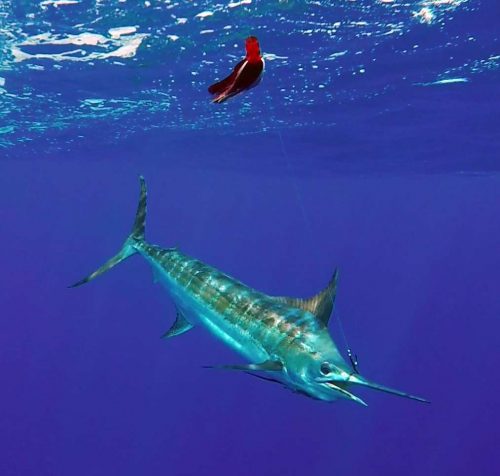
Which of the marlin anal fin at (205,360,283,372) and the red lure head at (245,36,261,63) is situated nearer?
the red lure head at (245,36,261,63)

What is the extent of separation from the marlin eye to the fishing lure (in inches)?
103

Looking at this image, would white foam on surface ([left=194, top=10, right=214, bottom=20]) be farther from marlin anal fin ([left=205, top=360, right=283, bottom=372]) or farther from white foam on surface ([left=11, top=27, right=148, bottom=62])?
marlin anal fin ([left=205, top=360, right=283, bottom=372])

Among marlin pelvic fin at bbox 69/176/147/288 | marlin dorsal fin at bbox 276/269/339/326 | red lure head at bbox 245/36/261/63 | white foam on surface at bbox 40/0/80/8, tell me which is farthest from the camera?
white foam on surface at bbox 40/0/80/8

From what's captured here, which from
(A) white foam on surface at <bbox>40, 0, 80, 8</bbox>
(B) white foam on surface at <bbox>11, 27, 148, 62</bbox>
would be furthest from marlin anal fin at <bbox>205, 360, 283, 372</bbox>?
(B) white foam on surface at <bbox>11, 27, 148, 62</bbox>

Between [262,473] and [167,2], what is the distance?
784 inches

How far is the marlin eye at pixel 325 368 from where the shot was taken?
425cm

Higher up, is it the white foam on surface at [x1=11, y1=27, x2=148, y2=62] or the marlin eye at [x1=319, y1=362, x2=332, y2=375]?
the white foam on surface at [x1=11, y1=27, x2=148, y2=62]

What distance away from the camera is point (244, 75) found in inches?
101

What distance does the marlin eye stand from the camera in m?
4.25

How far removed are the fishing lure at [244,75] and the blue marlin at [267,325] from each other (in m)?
2.30

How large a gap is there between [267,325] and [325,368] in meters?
1.14

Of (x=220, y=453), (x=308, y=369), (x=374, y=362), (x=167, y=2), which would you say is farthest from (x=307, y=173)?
(x=308, y=369)

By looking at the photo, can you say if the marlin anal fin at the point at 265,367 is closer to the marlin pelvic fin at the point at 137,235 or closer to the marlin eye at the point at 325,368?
the marlin eye at the point at 325,368

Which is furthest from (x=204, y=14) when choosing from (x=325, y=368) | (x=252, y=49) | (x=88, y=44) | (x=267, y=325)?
(x=252, y=49)
